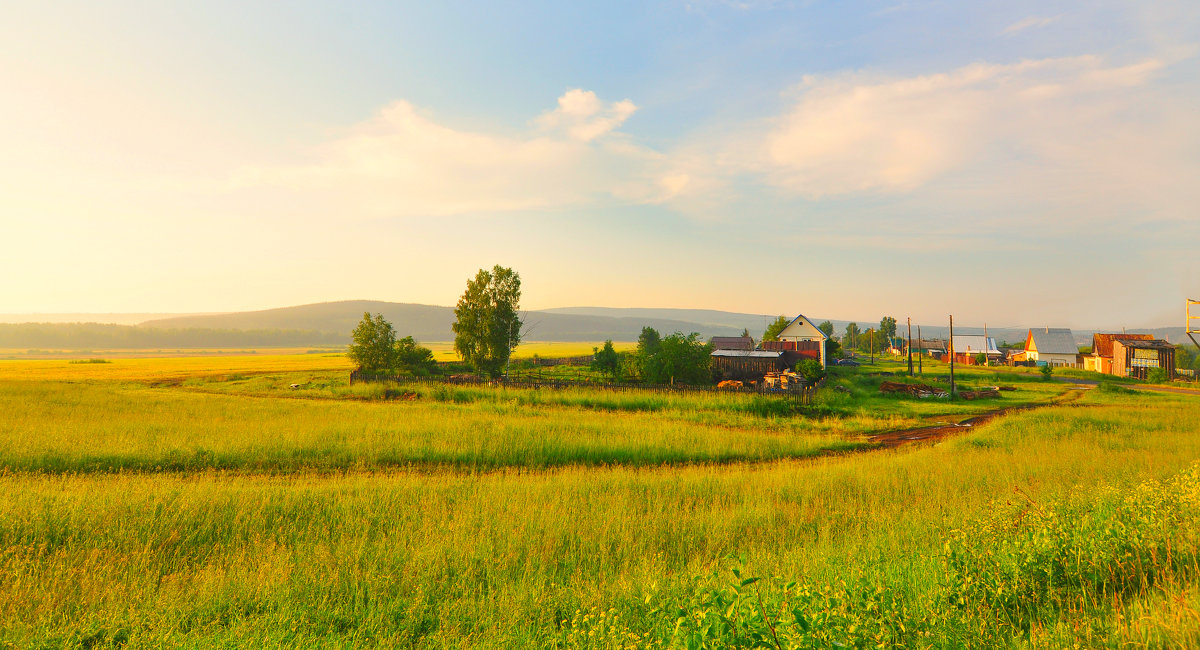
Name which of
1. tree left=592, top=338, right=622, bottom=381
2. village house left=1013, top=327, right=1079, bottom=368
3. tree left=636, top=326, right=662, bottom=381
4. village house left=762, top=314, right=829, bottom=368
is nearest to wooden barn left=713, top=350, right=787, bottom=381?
tree left=636, top=326, right=662, bottom=381

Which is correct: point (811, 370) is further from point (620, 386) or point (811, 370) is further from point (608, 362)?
point (620, 386)

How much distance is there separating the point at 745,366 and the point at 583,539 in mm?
37072

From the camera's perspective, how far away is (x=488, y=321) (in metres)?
44.5

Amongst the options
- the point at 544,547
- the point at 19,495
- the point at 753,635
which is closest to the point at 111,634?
the point at 544,547

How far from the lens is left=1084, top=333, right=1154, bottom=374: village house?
196 feet

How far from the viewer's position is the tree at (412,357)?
43.8 meters

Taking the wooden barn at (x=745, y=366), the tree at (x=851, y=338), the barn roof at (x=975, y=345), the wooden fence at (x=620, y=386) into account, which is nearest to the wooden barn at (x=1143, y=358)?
the barn roof at (x=975, y=345)

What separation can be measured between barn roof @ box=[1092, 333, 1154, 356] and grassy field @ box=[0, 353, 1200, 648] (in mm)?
60438

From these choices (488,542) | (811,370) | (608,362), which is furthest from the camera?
(608,362)

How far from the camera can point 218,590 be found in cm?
613

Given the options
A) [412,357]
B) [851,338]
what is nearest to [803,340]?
[412,357]

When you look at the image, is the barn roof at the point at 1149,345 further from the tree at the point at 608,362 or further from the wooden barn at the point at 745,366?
the tree at the point at 608,362

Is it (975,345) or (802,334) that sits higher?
(802,334)

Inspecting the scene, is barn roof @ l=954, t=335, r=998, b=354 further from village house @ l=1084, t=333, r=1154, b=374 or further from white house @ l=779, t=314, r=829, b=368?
white house @ l=779, t=314, r=829, b=368
